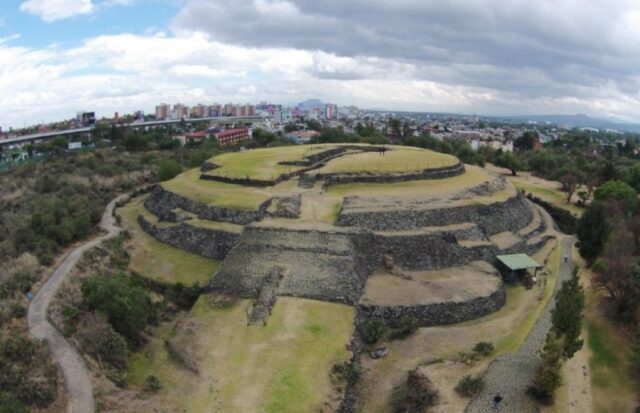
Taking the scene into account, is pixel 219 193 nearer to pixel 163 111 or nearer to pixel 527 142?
pixel 527 142

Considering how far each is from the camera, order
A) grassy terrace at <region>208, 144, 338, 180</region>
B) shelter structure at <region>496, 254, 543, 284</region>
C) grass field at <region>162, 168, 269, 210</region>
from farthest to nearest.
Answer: grassy terrace at <region>208, 144, 338, 180</region>, grass field at <region>162, 168, 269, 210</region>, shelter structure at <region>496, 254, 543, 284</region>

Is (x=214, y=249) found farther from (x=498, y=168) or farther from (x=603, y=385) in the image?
(x=498, y=168)

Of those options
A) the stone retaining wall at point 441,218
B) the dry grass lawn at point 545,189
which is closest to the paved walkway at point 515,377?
the stone retaining wall at point 441,218

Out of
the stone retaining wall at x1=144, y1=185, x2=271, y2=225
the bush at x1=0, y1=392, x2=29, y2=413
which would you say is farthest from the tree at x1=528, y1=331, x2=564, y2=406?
the stone retaining wall at x1=144, y1=185, x2=271, y2=225

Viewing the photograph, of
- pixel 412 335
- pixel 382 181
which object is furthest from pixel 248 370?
pixel 382 181

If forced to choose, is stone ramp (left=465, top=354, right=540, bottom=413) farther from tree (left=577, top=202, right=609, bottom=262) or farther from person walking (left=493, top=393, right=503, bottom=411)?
tree (left=577, top=202, right=609, bottom=262)

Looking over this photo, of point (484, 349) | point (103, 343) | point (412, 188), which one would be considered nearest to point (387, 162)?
point (412, 188)
